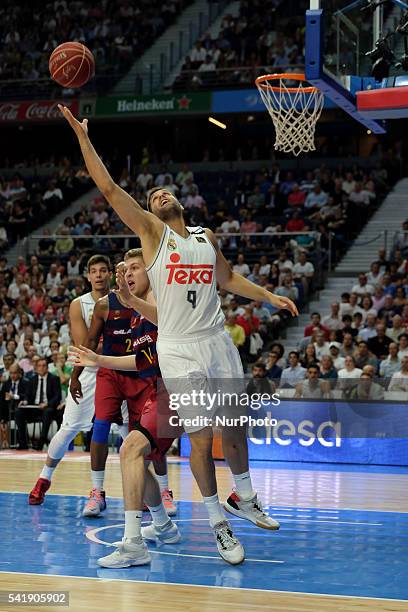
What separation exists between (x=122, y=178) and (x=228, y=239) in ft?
20.6

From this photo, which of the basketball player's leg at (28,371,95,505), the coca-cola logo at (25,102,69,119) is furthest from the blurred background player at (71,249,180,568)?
the coca-cola logo at (25,102,69,119)

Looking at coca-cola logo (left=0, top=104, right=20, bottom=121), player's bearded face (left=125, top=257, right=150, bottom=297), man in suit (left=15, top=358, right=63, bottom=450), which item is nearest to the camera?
player's bearded face (left=125, top=257, right=150, bottom=297)

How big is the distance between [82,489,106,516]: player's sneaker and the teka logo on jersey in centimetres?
258

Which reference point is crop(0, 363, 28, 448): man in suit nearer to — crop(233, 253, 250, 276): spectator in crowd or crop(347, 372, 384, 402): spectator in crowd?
crop(233, 253, 250, 276): spectator in crowd

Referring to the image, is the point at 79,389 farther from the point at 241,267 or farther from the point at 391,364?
the point at 241,267

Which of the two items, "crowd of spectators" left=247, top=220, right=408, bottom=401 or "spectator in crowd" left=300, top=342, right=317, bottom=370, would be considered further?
"spectator in crowd" left=300, top=342, right=317, bottom=370

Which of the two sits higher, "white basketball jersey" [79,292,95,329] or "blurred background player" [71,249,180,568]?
"white basketball jersey" [79,292,95,329]

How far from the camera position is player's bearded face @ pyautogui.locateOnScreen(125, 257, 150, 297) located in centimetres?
712

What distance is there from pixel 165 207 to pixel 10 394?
34.2 ft

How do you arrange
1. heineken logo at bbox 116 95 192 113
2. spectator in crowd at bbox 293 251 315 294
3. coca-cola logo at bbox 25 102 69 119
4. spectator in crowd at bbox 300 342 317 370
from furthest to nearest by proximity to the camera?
coca-cola logo at bbox 25 102 69 119 → heineken logo at bbox 116 95 192 113 → spectator in crowd at bbox 293 251 315 294 → spectator in crowd at bbox 300 342 317 370

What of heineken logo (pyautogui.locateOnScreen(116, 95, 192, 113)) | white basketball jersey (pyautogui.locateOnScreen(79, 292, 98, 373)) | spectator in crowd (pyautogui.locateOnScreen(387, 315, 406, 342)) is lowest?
spectator in crowd (pyautogui.locateOnScreen(387, 315, 406, 342))

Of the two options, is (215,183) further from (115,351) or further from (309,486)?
(115,351)

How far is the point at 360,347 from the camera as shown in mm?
14594

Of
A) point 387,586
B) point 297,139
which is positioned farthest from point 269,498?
point 297,139
